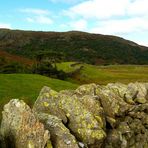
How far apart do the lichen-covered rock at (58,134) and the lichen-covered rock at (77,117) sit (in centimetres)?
159

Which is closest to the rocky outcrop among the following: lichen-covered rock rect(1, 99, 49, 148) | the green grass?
lichen-covered rock rect(1, 99, 49, 148)

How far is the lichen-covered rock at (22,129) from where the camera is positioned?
15203 millimetres

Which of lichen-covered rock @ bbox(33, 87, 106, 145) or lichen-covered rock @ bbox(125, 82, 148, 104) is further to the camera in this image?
lichen-covered rock @ bbox(125, 82, 148, 104)

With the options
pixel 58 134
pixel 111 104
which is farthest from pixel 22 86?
pixel 58 134

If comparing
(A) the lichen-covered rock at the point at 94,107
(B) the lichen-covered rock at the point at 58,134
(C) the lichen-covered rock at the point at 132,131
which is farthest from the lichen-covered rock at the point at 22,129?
(C) the lichen-covered rock at the point at 132,131

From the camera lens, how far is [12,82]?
43.0 meters

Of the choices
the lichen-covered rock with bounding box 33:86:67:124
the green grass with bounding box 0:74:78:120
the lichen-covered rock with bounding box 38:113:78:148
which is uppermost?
the lichen-covered rock with bounding box 33:86:67:124

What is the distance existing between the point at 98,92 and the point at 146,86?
6.68m

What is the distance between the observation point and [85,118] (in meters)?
19.1

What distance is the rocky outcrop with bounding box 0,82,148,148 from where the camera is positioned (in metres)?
15.8

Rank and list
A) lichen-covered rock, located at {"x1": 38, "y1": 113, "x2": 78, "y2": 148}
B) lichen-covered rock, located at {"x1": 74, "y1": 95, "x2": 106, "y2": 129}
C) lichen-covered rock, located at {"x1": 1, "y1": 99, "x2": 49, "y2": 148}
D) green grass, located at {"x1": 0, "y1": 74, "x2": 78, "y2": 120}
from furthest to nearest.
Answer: green grass, located at {"x1": 0, "y1": 74, "x2": 78, "y2": 120}
lichen-covered rock, located at {"x1": 74, "y1": 95, "x2": 106, "y2": 129}
lichen-covered rock, located at {"x1": 38, "y1": 113, "x2": 78, "y2": 148}
lichen-covered rock, located at {"x1": 1, "y1": 99, "x2": 49, "y2": 148}

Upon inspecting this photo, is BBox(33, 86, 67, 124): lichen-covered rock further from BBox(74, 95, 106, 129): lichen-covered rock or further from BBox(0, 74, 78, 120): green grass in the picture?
BBox(0, 74, 78, 120): green grass

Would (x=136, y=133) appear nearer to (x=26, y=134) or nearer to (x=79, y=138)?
(x=79, y=138)

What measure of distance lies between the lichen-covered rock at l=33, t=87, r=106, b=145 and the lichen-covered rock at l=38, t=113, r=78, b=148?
159 centimetres
